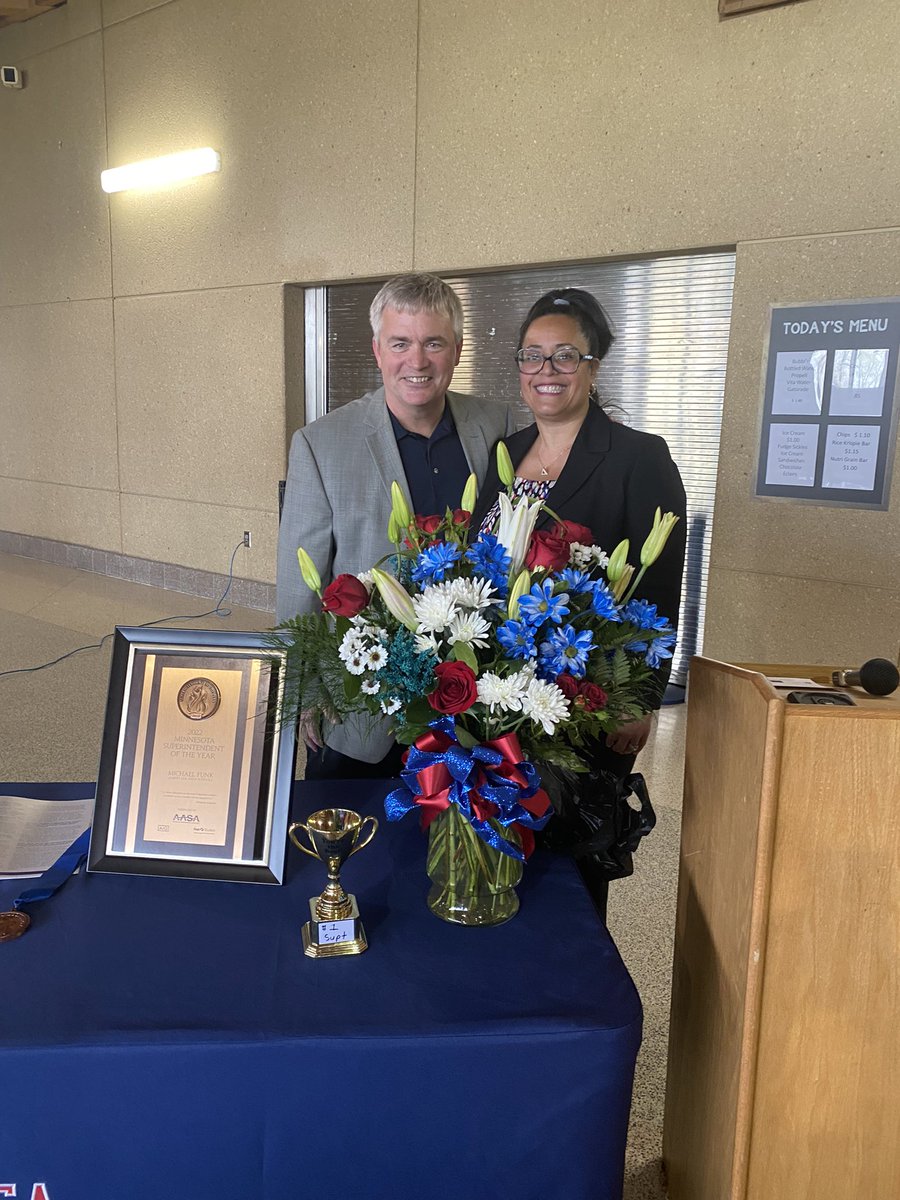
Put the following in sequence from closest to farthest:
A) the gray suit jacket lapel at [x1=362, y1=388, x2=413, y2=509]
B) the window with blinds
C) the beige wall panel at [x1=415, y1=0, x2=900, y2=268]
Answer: the gray suit jacket lapel at [x1=362, y1=388, x2=413, y2=509]
the beige wall panel at [x1=415, y1=0, x2=900, y2=268]
the window with blinds

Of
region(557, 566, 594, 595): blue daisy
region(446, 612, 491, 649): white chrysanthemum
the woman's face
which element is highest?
the woman's face

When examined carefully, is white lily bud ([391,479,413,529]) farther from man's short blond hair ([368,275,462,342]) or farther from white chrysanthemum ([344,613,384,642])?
man's short blond hair ([368,275,462,342])

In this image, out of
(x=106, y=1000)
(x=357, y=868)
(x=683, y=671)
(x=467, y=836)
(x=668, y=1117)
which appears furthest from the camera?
(x=683, y=671)

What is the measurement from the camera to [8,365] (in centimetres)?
718

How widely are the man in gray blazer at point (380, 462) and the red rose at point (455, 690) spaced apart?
0.82 metres

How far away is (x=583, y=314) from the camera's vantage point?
1.89m

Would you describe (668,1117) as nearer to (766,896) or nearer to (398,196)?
(766,896)

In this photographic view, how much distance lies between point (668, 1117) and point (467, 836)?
2.73ft

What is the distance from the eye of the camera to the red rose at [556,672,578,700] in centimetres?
104

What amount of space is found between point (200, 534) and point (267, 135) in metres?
2.53

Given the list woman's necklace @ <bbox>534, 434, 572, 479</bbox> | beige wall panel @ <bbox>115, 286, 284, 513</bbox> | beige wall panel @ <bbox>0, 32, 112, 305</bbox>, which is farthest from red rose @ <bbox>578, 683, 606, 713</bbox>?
beige wall panel @ <bbox>0, 32, 112, 305</bbox>

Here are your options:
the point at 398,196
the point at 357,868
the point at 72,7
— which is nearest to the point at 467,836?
the point at 357,868

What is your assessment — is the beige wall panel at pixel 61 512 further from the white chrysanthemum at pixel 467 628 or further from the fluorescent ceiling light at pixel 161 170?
the white chrysanthemum at pixel 467 628

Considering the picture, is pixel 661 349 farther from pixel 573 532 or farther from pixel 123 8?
pixel 123 8
